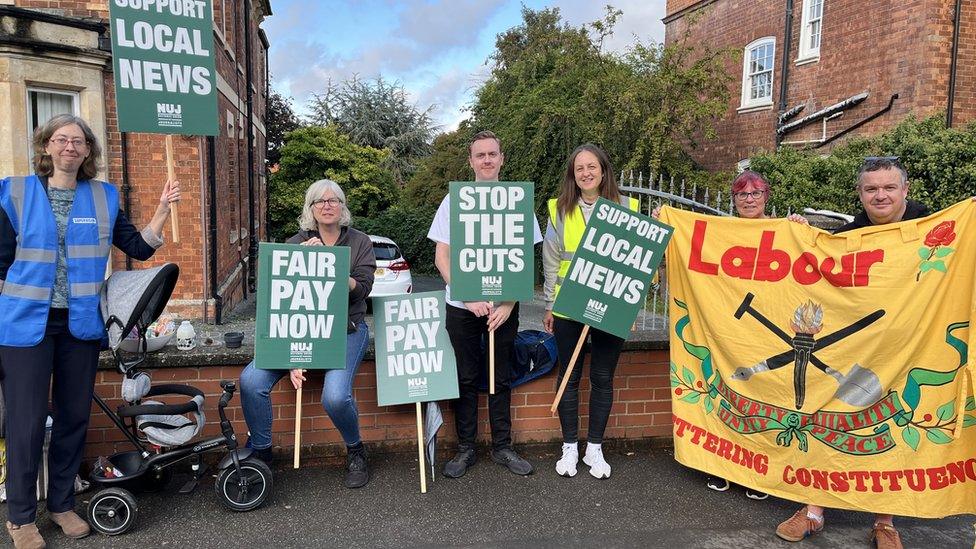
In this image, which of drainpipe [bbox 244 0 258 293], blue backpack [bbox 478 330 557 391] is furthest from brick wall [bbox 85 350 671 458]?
drainpipe [bbox 244 0 258 293]

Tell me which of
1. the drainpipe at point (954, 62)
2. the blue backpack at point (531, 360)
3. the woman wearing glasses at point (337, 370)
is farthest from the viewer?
the drainpipe at point (954, 62)

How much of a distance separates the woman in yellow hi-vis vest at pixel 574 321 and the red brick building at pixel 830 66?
11960 mm

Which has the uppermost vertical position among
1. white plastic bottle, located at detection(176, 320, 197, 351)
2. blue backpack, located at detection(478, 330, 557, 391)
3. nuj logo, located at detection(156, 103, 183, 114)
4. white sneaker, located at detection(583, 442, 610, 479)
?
nuj logo, located at detection(156, 103, 183, 114)

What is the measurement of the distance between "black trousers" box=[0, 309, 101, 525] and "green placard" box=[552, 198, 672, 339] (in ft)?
8.52

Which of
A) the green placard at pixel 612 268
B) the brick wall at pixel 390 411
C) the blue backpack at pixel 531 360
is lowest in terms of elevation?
the brick wall at pixel 390 411

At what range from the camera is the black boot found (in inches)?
156

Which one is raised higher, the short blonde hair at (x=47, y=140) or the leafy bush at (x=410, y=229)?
the short blonde hair at (x=47, y=140)

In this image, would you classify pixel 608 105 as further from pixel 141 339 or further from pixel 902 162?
pixel 141 339

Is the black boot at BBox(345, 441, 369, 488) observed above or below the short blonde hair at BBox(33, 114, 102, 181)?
below

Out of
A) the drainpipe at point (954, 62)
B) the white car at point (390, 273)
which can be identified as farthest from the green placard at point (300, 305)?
the drainpipe at point (954, 62)

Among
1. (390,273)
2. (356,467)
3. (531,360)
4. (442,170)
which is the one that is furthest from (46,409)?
(442,170)

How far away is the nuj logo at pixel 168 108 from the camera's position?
3719 millimetres

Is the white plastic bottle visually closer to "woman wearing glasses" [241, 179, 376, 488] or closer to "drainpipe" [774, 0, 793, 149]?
"woman wearing glasses" [241, 179, 376, 488]

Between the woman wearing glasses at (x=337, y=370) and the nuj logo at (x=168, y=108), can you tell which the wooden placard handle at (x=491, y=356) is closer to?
the woman wearing glasses at (x=337, y=370)
